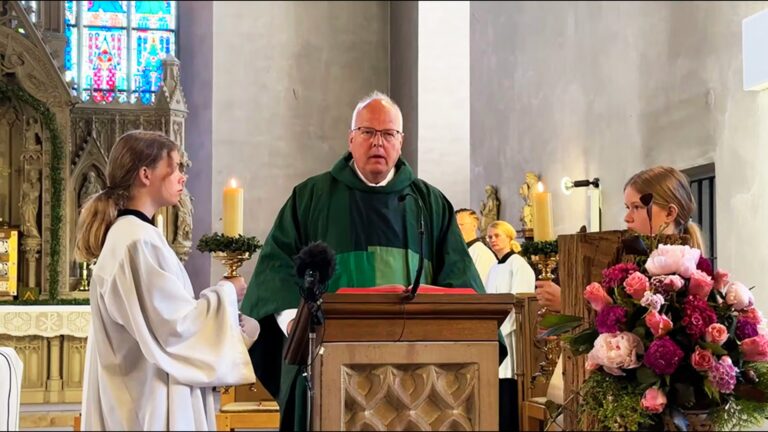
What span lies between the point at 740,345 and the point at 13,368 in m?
2.71

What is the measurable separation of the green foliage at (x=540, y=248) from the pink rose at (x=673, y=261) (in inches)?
61.2

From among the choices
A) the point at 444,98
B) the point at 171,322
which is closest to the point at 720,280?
the point at 171,322

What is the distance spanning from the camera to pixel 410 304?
289cm

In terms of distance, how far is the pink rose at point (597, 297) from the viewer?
10.3 feet

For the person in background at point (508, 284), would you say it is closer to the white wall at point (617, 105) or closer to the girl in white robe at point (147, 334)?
the white wall at point (617, 105)

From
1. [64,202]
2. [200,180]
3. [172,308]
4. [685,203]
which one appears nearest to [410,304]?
[172,308]

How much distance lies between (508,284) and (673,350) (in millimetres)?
5409

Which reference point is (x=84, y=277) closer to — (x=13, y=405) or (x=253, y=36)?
(x=253, y=36)

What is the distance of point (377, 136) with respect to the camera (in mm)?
3920

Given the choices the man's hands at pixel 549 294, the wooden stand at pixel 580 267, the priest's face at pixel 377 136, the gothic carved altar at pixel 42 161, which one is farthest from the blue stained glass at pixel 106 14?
the wooden stand at pixel 580 267

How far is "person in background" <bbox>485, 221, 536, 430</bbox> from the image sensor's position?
772 centimetres

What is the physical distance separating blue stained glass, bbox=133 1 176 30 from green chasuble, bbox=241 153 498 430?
993 cm

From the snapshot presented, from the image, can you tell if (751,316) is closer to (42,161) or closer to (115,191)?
(115,191)

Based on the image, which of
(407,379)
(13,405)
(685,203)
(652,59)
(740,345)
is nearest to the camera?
(407,379)
